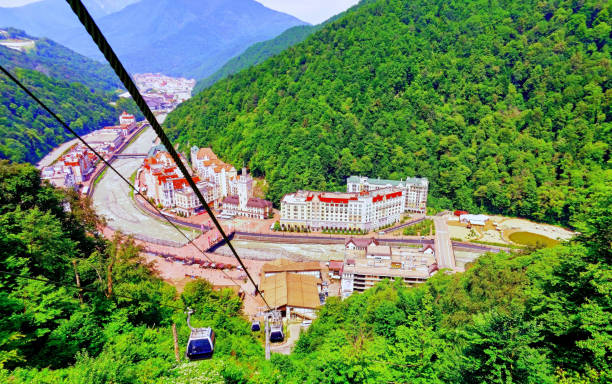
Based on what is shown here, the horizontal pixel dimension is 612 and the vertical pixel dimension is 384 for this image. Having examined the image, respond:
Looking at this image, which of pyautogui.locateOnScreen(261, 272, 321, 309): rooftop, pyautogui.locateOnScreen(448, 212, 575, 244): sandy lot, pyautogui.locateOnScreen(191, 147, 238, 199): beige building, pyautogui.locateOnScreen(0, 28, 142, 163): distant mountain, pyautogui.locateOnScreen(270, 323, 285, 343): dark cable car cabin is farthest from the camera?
pyautogui.locateOnScreen(0, 28, 142, 163): distant mountain

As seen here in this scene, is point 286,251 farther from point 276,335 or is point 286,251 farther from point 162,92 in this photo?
point 162,92

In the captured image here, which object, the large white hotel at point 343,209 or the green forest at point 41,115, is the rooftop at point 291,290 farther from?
the green forest at point 41,115

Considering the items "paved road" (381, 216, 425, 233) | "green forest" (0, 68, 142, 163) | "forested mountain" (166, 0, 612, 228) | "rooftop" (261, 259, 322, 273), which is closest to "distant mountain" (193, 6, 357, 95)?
"green forest" (0, 68, 142, 163)

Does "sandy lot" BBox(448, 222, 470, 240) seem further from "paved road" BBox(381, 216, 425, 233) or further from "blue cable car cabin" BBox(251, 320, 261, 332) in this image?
"blue cable car cabin" BBox(251, 320, 261, 332)

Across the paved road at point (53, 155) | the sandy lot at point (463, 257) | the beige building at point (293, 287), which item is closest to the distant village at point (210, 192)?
the beige building at point (293, 287)

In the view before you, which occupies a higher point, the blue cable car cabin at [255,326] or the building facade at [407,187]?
the building facade at [407,187]

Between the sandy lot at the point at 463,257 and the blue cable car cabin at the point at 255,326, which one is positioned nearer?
the blue cable car cabin at the point at 255,326
